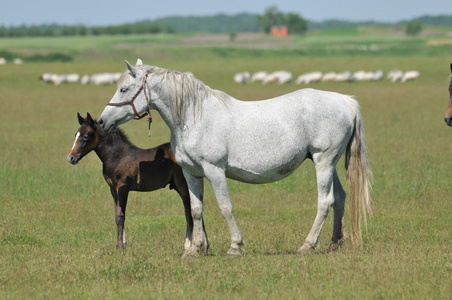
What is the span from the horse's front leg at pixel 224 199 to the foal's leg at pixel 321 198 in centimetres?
84


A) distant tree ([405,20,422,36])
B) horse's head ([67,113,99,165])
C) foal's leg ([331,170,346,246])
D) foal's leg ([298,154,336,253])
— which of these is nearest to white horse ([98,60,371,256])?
foal's leg ([298,154,336,253])

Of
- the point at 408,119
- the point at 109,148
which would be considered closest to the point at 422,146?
the point at 408,119

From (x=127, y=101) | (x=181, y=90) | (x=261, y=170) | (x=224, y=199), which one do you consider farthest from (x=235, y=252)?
(x=127, y=101)

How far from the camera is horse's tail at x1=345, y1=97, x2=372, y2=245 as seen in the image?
10312 mm

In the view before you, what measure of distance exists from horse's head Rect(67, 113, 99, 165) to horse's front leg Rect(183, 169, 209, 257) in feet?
4.78

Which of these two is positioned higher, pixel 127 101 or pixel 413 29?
pixel 127 101

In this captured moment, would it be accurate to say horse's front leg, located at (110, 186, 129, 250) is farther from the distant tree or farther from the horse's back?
the distant tree

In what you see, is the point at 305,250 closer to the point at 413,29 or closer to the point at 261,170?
the point at 261,170

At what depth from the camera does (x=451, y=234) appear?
11320mm

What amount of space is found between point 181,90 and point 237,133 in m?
0.92

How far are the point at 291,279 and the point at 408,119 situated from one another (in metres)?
22.8

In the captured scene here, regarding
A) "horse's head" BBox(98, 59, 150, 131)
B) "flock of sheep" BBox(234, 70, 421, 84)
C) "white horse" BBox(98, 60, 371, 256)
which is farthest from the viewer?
"flock of sheep" BBox(234, 70, 421, 84)

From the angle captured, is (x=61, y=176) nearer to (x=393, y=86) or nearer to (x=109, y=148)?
(x=109, y=148)

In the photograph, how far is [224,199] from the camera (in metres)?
9.85
